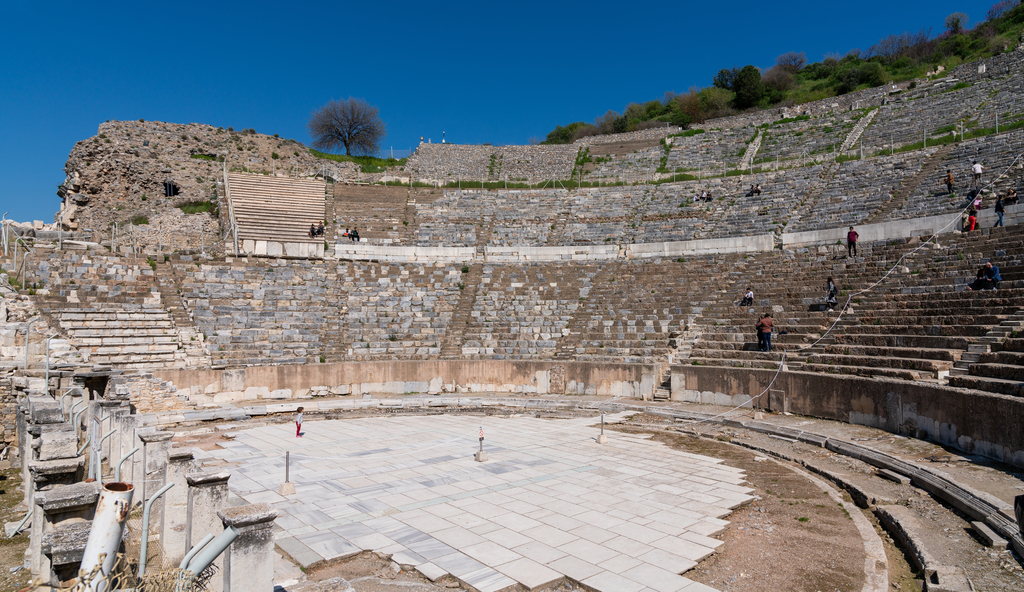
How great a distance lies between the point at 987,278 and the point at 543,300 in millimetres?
13426

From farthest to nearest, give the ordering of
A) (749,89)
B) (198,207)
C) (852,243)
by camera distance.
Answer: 1. (749,89)
2. (198,207)
3. (852,243)

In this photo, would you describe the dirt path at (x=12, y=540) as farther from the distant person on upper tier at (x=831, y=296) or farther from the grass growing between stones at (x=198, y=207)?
the grass growing between stones at (x=198, y=207)

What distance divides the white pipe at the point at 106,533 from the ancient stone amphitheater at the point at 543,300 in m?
0.30

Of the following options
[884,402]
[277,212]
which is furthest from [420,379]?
[277,212]

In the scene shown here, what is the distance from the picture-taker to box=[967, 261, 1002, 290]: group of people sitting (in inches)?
526

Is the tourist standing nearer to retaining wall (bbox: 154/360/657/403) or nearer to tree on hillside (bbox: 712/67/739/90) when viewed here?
retaining wall (bbox: 154/360/657/403)

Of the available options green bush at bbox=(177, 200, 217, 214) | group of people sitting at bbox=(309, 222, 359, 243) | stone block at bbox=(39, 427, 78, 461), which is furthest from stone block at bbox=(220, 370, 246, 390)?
green bush at bbox=(177, 200, 217, 214)

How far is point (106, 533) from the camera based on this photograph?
11.7 feet

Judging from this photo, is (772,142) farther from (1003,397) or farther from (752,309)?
(1003,397)

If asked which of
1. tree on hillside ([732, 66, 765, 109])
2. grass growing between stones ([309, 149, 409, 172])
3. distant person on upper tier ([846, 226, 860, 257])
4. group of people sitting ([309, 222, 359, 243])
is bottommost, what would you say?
distant person on upper tier ([846, 226, 860, 257])

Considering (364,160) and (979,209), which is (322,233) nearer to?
(364,160)

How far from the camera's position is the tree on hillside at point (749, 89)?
160ft

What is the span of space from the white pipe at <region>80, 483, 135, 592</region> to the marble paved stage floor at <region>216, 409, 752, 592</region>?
3.10 metres

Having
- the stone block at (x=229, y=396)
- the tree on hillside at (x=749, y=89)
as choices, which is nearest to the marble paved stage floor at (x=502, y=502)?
the stone block at (x=229, y=396)
